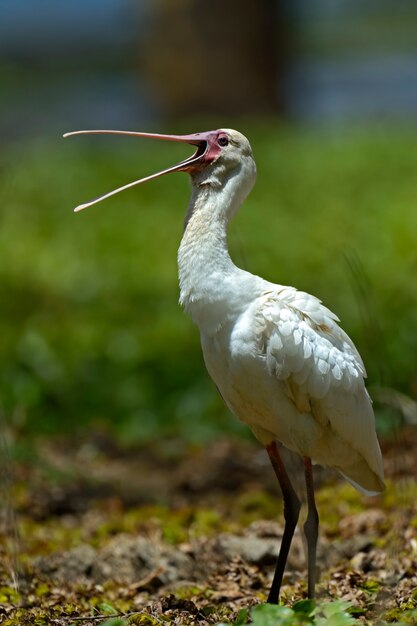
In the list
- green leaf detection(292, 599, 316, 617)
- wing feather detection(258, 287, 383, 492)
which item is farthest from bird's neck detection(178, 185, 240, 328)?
green leaf detection(292, 599, 316, 617)

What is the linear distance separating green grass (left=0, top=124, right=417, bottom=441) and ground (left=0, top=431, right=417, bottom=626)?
430 millimetres

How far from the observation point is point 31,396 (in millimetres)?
7633

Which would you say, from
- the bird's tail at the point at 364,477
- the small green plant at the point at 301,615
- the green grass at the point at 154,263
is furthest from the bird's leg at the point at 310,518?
the small green plant at the point at 301,615

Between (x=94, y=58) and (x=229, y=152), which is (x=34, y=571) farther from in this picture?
(x=94, y=58)

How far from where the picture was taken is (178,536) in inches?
226

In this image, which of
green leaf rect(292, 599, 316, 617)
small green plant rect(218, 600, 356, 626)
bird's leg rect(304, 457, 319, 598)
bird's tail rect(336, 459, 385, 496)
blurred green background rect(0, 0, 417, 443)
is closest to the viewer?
small green plant rect(218, 600, 356, 626)

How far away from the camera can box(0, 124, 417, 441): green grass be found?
765cm

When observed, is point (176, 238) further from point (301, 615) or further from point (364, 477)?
point (301, 615)

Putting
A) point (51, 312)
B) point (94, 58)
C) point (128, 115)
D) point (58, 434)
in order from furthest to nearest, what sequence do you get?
point (94, 58) → point (128, 115) → point (51, 312) → point (58, 434)

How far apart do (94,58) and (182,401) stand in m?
33.2

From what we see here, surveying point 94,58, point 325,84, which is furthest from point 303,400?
point 94,58

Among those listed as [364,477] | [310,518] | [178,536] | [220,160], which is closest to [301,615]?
[310,518]

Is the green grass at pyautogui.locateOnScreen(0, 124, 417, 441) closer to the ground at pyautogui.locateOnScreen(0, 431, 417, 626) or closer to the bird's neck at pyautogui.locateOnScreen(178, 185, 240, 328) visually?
the ground at pyautogui.locateOnScreen(0, 431, 417, 626)

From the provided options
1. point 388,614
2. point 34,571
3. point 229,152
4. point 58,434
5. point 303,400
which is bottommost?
point 58,434
